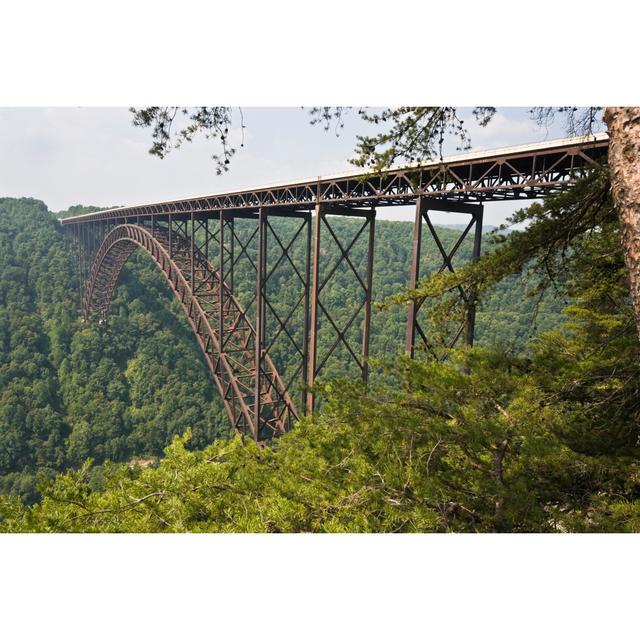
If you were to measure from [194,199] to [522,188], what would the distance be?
11825mm

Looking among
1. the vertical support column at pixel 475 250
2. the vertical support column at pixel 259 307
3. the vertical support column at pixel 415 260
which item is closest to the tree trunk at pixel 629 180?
the vertical support column at pixel 475 250

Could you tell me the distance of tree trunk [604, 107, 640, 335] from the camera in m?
2.22

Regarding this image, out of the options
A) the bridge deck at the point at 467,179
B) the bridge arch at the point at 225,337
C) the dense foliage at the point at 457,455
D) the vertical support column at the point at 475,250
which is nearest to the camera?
the dense foliage at the point at 457,455

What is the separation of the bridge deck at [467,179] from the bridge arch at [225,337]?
5.26m

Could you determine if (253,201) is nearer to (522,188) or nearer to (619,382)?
(522,188)

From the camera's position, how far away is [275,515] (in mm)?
3271

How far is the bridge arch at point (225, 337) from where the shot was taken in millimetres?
12492

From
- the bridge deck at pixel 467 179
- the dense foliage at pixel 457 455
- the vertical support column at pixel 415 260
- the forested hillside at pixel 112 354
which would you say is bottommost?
the forested hillside at pixel 112 354

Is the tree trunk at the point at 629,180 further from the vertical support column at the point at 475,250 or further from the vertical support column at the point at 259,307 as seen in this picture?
the vertical support column at the point at 259,307

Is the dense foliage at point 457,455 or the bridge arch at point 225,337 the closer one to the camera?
the dense foliage at point 457,455

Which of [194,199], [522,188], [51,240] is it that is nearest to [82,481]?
[522,188]

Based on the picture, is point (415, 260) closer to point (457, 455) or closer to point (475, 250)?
point (475, 250)

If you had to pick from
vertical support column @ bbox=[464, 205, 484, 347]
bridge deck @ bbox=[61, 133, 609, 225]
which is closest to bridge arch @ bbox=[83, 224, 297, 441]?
bridge deck @ bbox=[61, 133, 609, 225]

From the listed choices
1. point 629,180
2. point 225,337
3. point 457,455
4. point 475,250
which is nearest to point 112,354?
point 225,337
